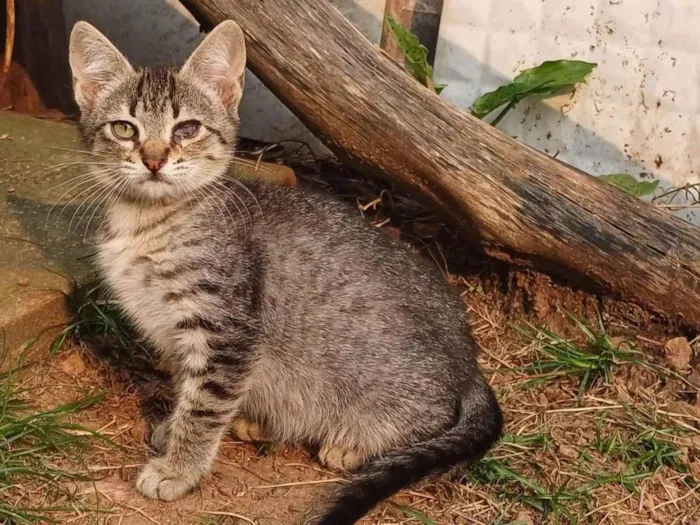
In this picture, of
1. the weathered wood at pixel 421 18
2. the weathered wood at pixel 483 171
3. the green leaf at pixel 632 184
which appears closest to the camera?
the weathered wood at pixel 483 171

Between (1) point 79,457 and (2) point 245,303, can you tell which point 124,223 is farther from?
(1) point 79,457

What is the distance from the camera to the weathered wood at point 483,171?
341 cm

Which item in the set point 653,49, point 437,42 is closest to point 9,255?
point 437,42

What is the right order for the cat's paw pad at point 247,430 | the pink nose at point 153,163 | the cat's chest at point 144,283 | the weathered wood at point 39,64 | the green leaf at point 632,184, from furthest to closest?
the weathered wood at point 39,64, the green leaf at point 632,184, the cat's paw pad at point 247,430, the cat's chest at point 144,283, the pink nose at point 153,163

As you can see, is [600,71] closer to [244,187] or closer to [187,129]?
[244,187]

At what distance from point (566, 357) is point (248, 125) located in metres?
2.51

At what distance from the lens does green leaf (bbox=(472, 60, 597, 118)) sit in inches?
166

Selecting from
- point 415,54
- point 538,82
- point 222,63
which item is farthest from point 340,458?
point 538,82

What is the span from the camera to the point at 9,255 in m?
3.61

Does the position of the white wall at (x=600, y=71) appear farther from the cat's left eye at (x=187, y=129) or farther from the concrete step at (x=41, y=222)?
the cat's left eye at (x=187, y=129)

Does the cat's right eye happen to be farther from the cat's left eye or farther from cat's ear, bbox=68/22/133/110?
cat's ear, bbox=68/22/133/110

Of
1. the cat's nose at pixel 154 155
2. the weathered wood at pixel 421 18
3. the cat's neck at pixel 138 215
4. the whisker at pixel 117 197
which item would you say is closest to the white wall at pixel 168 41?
the weathered wood at pixel 421 18

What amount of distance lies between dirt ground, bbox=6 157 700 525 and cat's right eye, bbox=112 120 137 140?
3.55 ft

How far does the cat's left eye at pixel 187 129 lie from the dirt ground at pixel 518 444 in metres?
1.16
